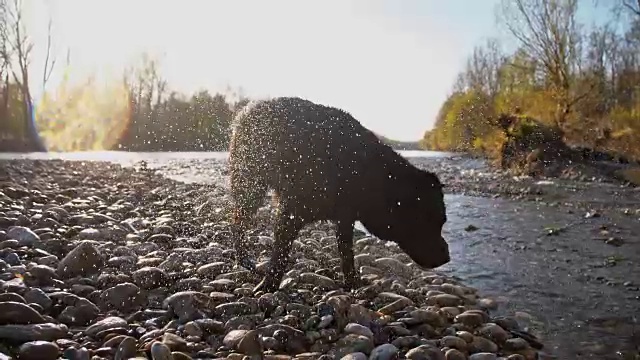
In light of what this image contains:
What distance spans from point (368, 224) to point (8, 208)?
20.5 ft

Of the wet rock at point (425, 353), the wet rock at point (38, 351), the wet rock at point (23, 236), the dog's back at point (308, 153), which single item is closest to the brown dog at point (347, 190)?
the dog's back at point (308, 153)

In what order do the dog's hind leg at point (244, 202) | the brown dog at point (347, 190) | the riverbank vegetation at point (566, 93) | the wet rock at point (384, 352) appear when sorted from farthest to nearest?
the riverbank vegetation at point (566, 93), the dog's hind leg at point (244, 202), the brown dog at point (347, 190), the wet rock at point (384, 352)

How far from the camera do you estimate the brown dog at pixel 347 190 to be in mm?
5234

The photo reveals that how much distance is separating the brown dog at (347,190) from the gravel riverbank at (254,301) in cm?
41

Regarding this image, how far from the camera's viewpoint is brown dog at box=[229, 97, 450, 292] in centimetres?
523

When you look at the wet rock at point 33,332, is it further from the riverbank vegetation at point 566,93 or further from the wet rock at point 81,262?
the riverbank vegetation at point 566,93

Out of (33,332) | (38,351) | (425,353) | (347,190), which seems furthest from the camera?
(347,190)

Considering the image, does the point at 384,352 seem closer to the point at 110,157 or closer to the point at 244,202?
the point at 244,202

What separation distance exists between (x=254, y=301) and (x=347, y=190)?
1.59 meters

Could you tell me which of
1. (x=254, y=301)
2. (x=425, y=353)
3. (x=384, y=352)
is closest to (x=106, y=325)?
(x=254, y=301)

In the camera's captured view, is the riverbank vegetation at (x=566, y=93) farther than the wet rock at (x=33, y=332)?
Yes

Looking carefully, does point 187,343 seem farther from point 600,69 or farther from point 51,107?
point 51,107

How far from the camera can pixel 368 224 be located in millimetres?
5406

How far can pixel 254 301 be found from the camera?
14.2 ft
